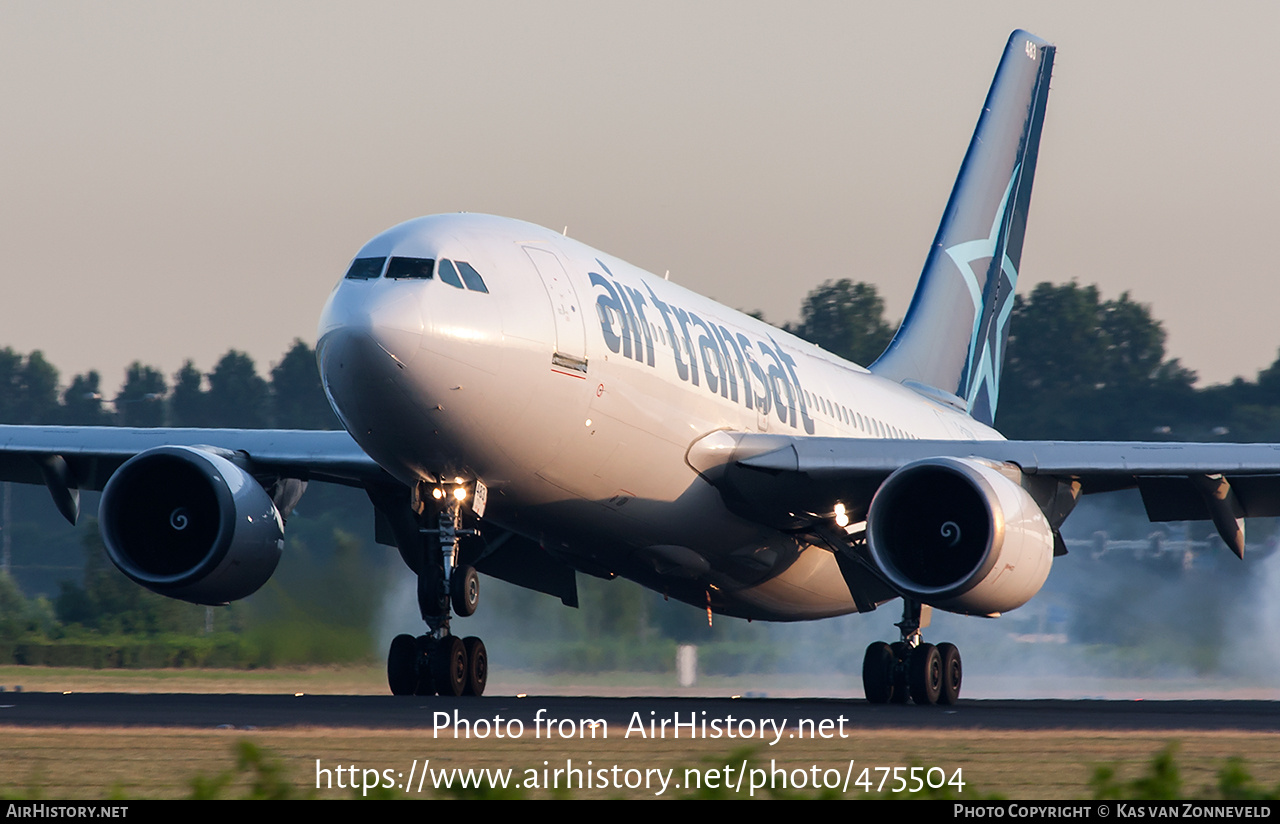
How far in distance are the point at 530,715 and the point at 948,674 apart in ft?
25.7

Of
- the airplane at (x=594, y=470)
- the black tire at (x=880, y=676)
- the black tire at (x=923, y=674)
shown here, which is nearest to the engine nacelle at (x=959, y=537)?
the airplane at (x=594, y=470)

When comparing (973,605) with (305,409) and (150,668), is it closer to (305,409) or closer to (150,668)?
(150,668)

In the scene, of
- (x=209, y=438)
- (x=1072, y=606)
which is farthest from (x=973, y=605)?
(x=1072, y=606)

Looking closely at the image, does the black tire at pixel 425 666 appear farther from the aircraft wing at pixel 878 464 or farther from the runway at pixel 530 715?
the aircraft wing at pixel 878 464

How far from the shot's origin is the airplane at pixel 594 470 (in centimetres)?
1392

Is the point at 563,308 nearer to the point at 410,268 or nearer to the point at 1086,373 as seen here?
the point at 410,268

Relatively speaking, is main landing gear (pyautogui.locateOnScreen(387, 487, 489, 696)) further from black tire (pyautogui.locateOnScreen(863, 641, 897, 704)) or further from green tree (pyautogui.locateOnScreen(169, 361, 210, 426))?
green tree (pyautogui.locateOnScreen(169, 361, 210, 426))

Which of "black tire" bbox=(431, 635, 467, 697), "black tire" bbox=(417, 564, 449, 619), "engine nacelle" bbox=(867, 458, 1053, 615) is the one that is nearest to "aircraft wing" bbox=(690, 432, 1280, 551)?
"engine nacelle" bbox=(867, 458, 1053, 615)

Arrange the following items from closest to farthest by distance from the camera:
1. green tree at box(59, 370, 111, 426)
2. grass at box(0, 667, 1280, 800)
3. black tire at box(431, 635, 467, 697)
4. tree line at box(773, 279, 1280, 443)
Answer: grass at box(0, 667, 1280, 800) → black tire at box(431, 635, 467, 697) → tree line at box(773, 279, 1280, 443) → green tree at box(59, 370, 111, 426)

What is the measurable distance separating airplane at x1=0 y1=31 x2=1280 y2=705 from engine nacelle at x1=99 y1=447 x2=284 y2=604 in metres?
0.02

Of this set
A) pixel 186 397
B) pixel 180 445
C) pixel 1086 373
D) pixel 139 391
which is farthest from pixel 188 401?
pixel 180 445

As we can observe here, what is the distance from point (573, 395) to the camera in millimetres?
14656

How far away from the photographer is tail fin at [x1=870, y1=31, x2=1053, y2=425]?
2594 centimetres

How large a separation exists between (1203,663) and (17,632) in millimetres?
17983
